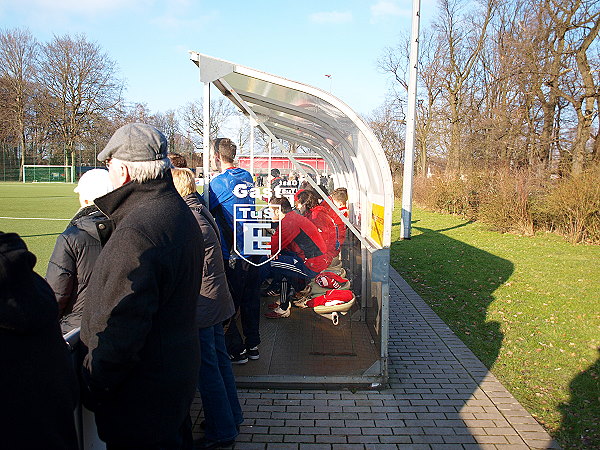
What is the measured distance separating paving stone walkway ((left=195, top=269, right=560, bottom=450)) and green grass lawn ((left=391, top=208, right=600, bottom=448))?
0.26 meters

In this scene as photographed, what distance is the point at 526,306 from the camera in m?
7.65

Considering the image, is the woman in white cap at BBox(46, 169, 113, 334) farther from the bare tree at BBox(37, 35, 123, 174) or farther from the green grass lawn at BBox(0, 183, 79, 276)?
the bare tree at BBox(37, 35, 123, 174)

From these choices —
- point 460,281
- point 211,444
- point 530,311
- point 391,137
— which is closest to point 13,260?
point 211,444

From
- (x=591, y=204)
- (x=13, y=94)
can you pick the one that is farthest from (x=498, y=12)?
(x=13, y=94)

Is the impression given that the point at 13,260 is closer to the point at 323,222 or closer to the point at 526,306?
the point at 323,222

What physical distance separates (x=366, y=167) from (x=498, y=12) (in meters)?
31.7

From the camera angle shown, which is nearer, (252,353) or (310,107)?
(310,107)

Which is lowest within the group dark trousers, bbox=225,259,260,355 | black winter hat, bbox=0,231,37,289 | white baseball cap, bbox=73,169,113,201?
dark trousers, bbox=225,259,260,355

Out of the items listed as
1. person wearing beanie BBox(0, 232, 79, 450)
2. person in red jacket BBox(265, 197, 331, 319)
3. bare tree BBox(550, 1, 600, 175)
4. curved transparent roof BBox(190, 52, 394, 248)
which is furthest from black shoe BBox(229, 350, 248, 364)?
bare tree BBox(550, 1, 600, 175)

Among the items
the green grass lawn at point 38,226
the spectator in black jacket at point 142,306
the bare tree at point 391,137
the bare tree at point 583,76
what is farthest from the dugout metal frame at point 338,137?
the bare tree at point 391,137

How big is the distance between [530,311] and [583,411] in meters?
3.40

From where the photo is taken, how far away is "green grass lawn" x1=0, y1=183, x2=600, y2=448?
4422 millimetres

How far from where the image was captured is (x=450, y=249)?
1371cm

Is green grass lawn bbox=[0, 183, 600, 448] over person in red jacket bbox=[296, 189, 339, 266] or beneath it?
beneath
